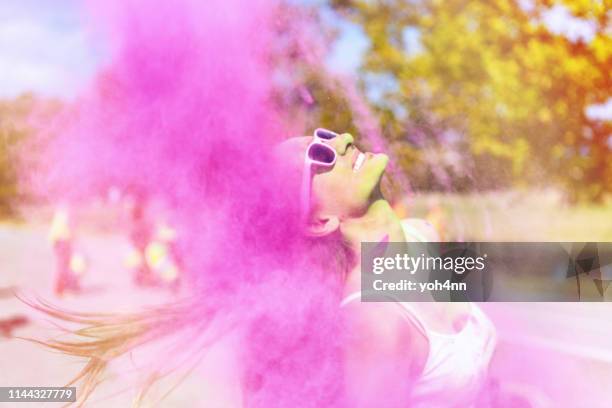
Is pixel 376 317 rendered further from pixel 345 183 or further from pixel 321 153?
pixel 321 153

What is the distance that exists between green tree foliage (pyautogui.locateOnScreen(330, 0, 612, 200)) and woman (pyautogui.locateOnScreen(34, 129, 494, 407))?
0.77 feet

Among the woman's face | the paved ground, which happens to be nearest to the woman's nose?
the woman's face

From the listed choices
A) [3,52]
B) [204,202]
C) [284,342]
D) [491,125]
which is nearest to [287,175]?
[204,202]

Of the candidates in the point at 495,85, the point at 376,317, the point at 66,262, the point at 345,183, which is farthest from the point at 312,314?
the point at 495,85

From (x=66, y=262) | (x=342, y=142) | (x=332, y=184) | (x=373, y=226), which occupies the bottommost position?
(x=66, y=262)

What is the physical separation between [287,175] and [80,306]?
0.76 meters

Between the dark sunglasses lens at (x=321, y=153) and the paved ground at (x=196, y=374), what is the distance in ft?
2.04

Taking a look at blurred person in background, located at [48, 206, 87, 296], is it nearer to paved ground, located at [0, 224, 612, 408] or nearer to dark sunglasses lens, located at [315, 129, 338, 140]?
paved ground, located at [0, 224, 612, 408]

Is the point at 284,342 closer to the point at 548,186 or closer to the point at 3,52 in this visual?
the point at 548,186

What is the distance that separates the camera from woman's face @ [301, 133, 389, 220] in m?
1.84

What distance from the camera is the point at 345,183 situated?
1.86 meters

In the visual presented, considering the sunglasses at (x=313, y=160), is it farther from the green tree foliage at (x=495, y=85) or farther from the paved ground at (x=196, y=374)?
the paved ground at (x=196, y=374)

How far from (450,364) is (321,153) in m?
0.74

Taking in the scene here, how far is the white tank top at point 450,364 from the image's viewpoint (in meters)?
1.87
